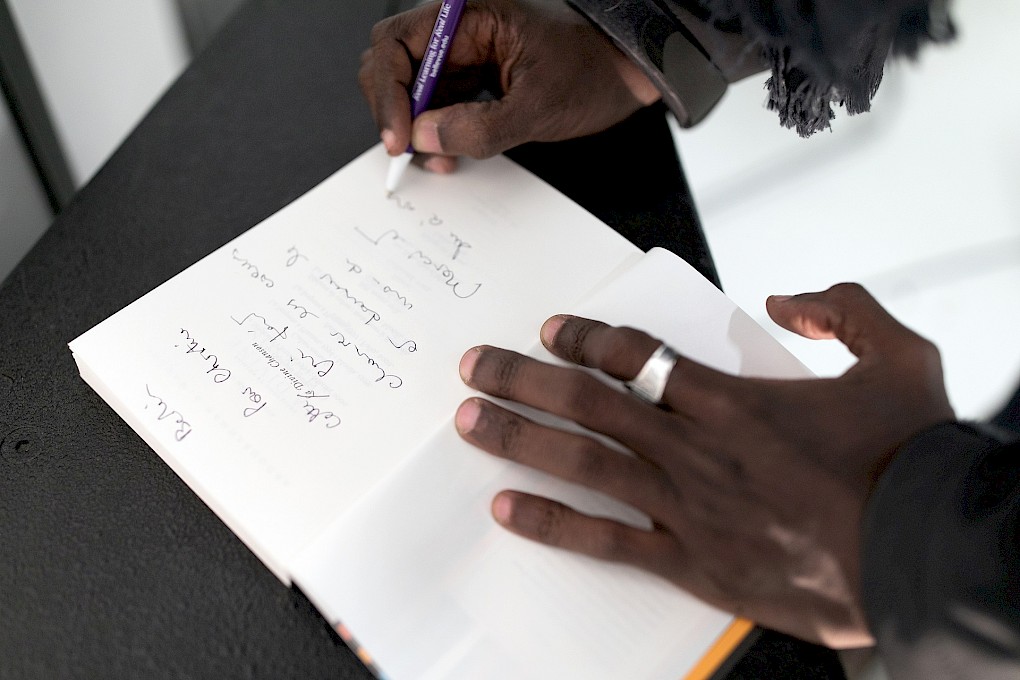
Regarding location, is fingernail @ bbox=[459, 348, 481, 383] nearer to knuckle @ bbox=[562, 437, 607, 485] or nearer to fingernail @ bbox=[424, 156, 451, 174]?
knuckle @ bbox=[562, 437, 607, 485]

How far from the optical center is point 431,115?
2.05 ft

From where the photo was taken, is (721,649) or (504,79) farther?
(504,79)

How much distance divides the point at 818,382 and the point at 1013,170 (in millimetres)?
1222

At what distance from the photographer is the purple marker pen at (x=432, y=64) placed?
629mm

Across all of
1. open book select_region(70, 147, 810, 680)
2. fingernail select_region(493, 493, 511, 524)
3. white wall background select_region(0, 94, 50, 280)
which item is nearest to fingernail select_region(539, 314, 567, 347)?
open book select_region(70, 147, 810, 680)

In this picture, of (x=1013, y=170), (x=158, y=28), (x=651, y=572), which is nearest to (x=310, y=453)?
(x=651, y=572)

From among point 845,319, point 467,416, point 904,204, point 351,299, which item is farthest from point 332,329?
point 904,204

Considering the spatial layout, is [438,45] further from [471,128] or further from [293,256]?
[293,256]

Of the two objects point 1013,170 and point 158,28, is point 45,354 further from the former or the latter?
point 1013,170

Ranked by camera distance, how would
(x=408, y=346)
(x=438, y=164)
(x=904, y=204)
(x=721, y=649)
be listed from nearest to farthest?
(x=721, y=649)
(x=408, y=346)
(x=438, y=164)
(x=904, y=204)

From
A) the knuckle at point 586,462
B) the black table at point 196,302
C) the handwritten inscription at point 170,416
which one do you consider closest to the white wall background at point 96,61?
the black table at point 196,302

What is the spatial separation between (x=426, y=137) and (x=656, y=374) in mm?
276

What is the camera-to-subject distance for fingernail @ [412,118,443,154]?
2.04ft

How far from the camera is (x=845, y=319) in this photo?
53 cm
